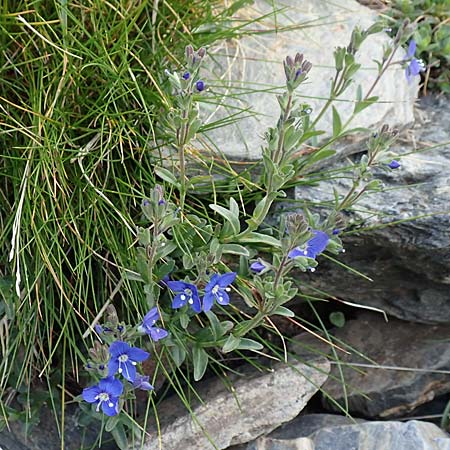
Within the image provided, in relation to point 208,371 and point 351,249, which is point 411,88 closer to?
point 351,249

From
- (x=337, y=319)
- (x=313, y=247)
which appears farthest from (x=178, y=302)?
(x=337, y=319)

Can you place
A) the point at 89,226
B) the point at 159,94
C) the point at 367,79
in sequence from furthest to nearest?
1. the point at 367,79
2. the point at 159,94
3. the point at 89,226

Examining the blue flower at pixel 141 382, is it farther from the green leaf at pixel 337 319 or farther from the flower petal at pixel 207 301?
the green leaf at pixel 337 319

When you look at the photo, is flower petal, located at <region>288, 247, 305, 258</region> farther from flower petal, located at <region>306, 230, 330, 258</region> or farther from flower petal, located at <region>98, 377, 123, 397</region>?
flower petal, located at <region>98, 377, 123, 397</region>

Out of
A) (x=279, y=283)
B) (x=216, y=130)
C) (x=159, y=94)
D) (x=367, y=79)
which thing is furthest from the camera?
(x=367, y=79)

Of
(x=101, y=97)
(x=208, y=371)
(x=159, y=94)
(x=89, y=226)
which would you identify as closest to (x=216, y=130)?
(x=159, y=94)

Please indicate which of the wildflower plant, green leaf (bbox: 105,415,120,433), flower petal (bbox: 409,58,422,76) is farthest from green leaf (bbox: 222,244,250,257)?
flower petal (bbox: 409,58,422,76)
